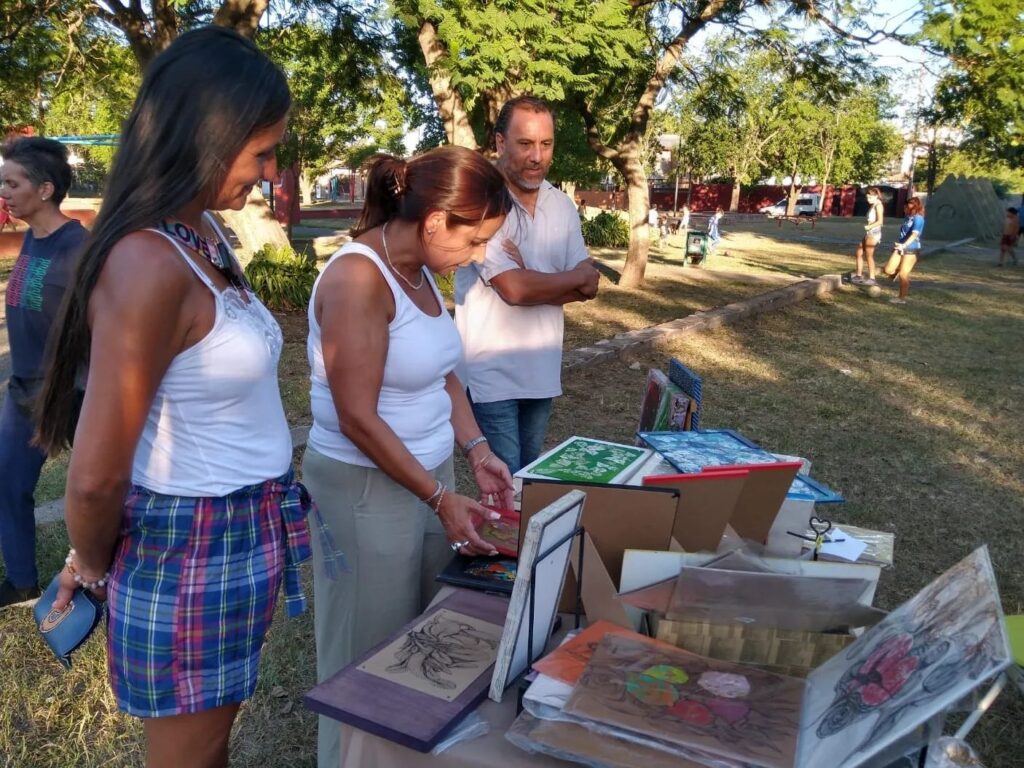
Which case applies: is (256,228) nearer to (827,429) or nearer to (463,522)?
(827,429)

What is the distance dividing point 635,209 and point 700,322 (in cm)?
361

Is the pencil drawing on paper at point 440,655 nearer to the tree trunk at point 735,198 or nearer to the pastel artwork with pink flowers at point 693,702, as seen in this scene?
the pastel artwork with pink flowers at point 693,702

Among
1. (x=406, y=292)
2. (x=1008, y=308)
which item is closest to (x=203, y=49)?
(x=406, y=292)

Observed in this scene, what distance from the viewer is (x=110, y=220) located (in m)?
1.16

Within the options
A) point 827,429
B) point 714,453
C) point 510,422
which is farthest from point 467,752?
point 827,429

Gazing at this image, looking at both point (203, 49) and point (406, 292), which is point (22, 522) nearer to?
point (406, 292)

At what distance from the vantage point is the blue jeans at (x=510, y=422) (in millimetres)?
2658

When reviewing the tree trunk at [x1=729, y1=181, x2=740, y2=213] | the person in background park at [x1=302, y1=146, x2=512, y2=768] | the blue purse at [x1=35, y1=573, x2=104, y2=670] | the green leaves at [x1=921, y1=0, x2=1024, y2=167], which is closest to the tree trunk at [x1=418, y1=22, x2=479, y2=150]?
the green leaves at [x1=921, y1=0, x2=1024, y2=167]

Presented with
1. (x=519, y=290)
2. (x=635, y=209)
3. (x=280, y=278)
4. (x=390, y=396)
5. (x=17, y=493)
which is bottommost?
(x=17, y=493)

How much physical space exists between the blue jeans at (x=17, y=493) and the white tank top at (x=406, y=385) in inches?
68.4

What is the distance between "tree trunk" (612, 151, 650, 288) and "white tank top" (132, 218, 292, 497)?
11023 millimetres

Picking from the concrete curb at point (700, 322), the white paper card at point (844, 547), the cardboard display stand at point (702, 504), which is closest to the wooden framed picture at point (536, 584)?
the cardboard display stand at point (702, 504)

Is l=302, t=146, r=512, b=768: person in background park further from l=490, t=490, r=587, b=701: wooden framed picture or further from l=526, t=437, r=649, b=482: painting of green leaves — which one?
l=490, t=490, r=587, b=701: wooden framed picture

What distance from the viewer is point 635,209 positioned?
1203 cm
